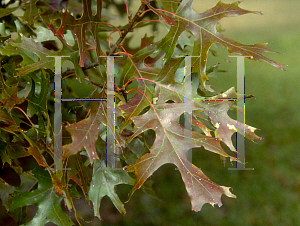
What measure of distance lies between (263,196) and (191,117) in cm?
74

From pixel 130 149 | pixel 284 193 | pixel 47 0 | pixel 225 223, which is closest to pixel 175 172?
pixel 225 223

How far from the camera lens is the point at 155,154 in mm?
311

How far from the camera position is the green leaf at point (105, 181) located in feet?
1.17

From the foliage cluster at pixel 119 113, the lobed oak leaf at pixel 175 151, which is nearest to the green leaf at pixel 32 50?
the foliage cluster at pixel 119 113

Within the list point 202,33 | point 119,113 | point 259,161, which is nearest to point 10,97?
point 119,113

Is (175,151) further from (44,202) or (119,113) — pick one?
(44,202)

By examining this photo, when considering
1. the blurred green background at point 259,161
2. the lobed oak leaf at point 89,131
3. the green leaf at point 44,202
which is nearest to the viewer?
the lobed oak leaf at point 89,131

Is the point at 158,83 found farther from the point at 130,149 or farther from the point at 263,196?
the point at 263,196

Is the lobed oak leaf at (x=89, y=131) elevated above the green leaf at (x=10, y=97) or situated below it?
below

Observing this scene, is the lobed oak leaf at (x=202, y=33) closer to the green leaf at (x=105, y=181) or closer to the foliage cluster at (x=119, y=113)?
the foliage cluster at (x=119, y=113)

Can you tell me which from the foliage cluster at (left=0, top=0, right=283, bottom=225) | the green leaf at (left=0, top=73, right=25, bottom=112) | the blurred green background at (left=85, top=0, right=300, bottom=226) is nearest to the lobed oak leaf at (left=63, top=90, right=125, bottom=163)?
the foliage cluster at (left=0, top=0, right=283, bottom=225)

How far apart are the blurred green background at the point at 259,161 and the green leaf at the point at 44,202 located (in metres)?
0.51

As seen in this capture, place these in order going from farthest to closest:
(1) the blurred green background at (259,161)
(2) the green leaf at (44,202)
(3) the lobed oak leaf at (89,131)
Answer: (1) the blurred green background at (259,161), (2) the green leaf at (44,202), (3) the lobed oak leaf at (89,131)

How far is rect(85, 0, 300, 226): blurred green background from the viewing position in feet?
2.89
